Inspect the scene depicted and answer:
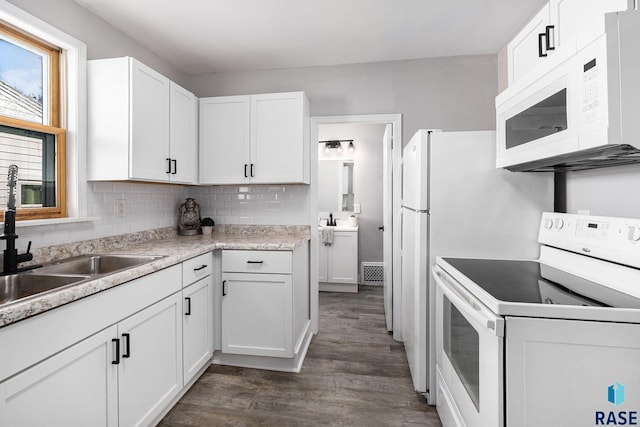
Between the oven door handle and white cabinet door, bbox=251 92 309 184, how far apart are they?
1.50 m

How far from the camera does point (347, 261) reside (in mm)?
4223

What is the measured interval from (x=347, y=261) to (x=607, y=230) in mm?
3100

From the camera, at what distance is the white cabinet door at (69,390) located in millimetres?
1002

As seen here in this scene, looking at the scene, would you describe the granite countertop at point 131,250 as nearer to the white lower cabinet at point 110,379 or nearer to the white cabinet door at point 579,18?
the white lower cabinet at point 110,379

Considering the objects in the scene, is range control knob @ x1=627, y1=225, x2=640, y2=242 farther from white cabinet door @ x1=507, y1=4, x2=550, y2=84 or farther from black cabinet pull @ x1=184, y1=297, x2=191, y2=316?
black cabinet pull @ x1=184, y1=297, x2=191, y2=316

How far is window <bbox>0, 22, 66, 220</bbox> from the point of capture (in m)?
1.66

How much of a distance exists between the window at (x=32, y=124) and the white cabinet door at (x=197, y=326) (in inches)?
36.4

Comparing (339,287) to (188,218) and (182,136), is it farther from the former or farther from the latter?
(182,136)

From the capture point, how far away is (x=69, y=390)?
119 cm

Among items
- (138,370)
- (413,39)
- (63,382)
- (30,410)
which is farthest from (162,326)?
(413,39)

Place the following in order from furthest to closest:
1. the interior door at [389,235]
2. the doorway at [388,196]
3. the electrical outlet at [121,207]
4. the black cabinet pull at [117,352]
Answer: the interior door at [389,235]
the doorway at [388,196]
the electrical outlet at [121,207]
the black cabinet pull at [117,352]

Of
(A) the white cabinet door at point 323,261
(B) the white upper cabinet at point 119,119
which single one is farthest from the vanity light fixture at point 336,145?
(B) the white upper cabinet at point 119,119

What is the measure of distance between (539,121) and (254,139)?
2.04 m

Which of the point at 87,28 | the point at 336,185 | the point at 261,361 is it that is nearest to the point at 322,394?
the point at 261,361
